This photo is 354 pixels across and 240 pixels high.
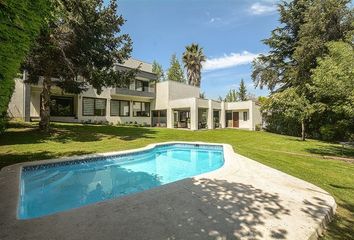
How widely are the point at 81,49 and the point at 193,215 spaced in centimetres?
1594

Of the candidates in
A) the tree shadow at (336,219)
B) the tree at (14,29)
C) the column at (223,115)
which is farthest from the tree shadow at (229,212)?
the column at (223,115)

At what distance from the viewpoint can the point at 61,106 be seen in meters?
26.7

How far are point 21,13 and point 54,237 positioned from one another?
4.06 m

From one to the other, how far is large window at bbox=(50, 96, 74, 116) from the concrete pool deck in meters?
20.9

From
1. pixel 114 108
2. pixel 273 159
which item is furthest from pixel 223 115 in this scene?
pixel 273 159

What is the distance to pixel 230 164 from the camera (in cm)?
970

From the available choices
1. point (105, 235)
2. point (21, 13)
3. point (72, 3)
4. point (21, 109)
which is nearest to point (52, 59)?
point (72, 3)

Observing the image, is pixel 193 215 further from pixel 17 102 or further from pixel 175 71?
pixel 175 71

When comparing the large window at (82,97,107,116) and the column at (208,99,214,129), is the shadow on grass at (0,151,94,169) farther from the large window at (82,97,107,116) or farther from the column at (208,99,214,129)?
the column at (208,99,214,129)

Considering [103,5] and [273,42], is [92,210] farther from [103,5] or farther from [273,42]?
[273,42]

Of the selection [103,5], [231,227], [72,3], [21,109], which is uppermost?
[103,5]

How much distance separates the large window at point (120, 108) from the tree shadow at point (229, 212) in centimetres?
2553

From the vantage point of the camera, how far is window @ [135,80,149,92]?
3278 cm

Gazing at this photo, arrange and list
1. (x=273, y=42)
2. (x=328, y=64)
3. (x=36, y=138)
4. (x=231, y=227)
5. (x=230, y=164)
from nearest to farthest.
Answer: (x=231, y=227) → (x=230, y=164) → (x=328, y=64) → (x=36, y=138) → (x=273, y=42)
